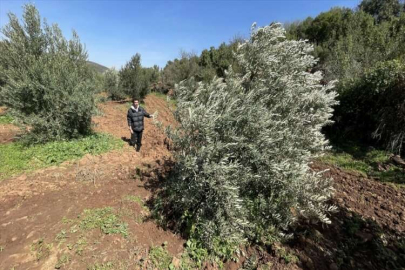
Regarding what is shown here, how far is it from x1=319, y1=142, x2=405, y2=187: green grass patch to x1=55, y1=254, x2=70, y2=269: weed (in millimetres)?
7523

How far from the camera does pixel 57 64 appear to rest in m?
6.71

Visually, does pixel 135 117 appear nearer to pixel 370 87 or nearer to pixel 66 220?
pixel 66 220

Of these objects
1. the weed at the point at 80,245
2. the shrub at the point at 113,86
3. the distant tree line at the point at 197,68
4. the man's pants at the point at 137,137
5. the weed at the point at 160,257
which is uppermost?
the distant tree line at the point at 197,68

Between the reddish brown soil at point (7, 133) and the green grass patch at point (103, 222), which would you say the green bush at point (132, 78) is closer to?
the reddish brown soil at point (7, 133)

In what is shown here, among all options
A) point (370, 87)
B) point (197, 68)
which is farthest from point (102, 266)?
point (197, 68)

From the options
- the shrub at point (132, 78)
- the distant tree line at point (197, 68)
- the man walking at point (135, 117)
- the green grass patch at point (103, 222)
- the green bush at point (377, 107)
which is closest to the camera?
the green grass patch at point (103, 222)

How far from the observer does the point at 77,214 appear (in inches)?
147

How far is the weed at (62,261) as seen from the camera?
2826mm

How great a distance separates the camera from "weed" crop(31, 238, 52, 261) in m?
2.97

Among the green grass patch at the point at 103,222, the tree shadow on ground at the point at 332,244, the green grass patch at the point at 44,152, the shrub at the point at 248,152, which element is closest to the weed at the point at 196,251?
the shrub at the point at 248,152

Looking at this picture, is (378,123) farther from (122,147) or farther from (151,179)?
(122,147)

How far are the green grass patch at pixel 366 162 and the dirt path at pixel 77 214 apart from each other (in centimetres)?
607

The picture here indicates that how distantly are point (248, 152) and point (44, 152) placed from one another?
227 inches

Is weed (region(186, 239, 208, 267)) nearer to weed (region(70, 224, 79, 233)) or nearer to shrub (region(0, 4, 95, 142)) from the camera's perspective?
weed (region(70, 224, 79, 233))
